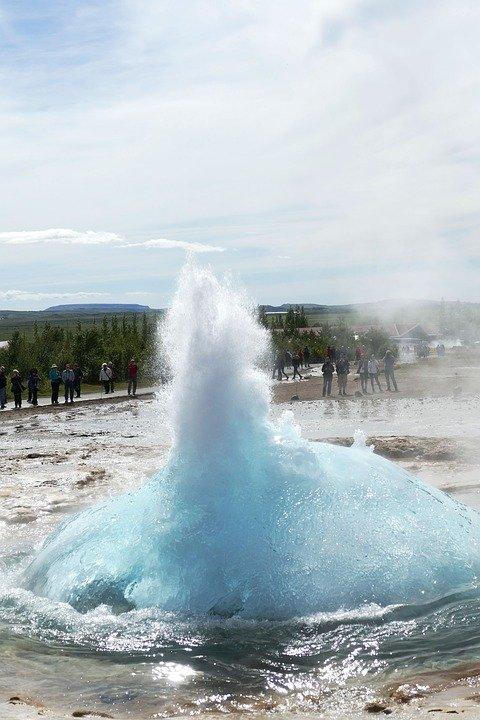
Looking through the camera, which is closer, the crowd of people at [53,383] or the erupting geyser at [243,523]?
the erupting geyser at [243,523]

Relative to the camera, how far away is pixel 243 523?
18.4 feet

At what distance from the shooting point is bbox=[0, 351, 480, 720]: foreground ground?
4.14 m

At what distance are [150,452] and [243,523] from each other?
7002 millimetres

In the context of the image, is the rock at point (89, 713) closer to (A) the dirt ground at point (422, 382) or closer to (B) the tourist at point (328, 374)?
(A) the dirt ground at point (422, 382)

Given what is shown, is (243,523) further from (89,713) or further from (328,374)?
(328,374)

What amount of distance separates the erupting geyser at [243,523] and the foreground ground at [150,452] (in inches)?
44.5

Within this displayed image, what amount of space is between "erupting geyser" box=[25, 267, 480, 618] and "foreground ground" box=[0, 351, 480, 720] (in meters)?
1.13

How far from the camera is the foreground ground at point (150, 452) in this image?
13.6ft

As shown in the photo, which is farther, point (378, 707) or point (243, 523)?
point (243, 523)

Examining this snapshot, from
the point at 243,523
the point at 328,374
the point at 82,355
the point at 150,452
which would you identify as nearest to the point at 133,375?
the point at 328,374

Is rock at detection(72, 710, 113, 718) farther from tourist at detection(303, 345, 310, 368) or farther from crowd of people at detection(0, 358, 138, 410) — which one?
tourist at detection(303, 345, 310, 368)

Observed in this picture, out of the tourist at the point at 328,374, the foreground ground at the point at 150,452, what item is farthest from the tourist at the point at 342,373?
the foreground ground at the point at 150,452

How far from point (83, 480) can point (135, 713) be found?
646 cm

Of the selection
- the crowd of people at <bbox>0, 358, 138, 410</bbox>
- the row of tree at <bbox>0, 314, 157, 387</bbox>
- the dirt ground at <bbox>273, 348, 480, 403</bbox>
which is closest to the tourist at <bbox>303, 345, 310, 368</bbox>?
the dirt ground at <bbox>273, 348, 480, 403</bbox>
